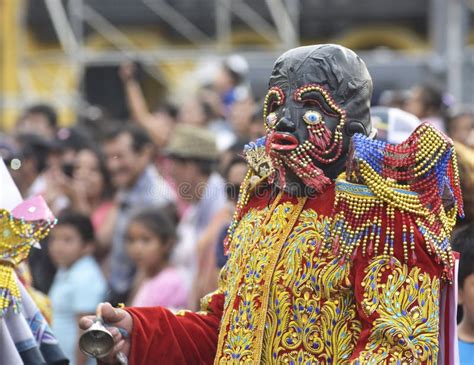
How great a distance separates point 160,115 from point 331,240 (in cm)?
709

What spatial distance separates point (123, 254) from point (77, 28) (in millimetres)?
5811

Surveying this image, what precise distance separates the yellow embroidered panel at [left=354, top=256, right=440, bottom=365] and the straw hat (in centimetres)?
447

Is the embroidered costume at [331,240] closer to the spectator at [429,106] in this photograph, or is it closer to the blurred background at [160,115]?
the blurred background at [160,115]

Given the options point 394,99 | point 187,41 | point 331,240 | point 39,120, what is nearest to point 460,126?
point 394,99

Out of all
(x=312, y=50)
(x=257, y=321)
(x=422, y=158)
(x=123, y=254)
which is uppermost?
(x=312, y=50)

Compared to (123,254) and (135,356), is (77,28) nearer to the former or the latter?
(123,254)

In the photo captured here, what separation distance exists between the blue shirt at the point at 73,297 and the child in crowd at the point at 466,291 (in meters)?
2.81

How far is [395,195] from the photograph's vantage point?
3.28 metres

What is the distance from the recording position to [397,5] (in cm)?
1536

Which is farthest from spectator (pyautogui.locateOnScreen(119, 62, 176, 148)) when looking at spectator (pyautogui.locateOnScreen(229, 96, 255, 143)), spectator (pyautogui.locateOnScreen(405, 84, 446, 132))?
spectator (pyautogui.locateOnScreen(405, 84, 446, 132))

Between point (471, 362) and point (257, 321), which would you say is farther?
point (471, 362)

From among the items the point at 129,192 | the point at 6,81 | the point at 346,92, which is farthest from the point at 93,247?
the point at 6,81

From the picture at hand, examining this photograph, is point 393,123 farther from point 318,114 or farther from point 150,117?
point 150,117

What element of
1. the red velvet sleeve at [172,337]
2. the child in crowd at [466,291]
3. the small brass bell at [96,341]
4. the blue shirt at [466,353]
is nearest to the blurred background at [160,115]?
the child in crowd at [466,291]
